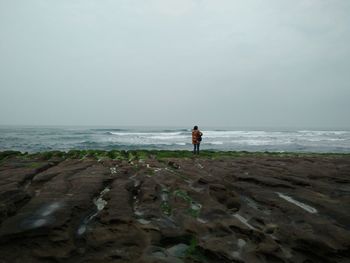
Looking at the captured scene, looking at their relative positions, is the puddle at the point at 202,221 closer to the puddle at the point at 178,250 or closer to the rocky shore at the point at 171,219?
the rocky shore at the point at 171,219

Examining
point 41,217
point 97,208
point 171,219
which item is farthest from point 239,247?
point 41,217

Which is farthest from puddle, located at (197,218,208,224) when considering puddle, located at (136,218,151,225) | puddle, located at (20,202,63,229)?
puddle, located at (20,202,63,229)

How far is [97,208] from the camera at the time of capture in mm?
6051

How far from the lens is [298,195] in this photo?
716 centimetres

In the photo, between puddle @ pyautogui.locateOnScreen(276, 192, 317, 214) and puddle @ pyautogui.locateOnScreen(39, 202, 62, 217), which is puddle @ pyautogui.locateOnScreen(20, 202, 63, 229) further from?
puddle @ pyautogui.locateOnScreen(276, 192, 317, 214)

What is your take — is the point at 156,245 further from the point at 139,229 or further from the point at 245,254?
the point at 245,254

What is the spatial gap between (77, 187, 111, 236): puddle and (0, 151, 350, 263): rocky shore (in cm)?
2

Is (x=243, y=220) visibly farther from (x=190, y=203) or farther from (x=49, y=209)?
(x=49, y=209)

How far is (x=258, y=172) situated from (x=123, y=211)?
589 cm

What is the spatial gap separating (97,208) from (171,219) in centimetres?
173

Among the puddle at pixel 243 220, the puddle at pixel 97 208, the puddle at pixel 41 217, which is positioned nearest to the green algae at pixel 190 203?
the puddle at pixel 243 220

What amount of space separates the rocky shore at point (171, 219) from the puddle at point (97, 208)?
2 cm

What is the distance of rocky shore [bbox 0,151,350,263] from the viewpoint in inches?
165

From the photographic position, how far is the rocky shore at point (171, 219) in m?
4.19
